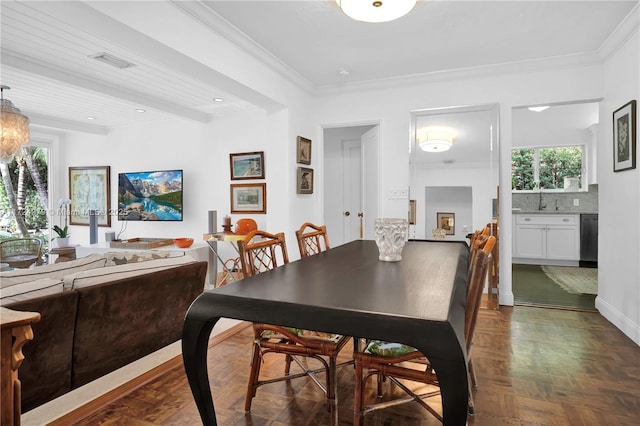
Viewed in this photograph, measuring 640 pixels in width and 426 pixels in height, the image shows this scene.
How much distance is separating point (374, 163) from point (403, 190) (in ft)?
1.90

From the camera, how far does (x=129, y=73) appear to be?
3789 mm

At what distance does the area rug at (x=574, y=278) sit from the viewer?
4.43 m

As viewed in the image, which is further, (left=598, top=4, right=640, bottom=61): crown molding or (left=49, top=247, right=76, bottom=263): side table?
(left=49, top=247, right=76, bottom=263): side table

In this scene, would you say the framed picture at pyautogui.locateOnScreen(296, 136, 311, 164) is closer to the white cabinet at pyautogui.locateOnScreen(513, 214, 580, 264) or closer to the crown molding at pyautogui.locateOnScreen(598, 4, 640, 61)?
the crown molding at pyautogui.locateOnScreen(598, 4, 640, 61)

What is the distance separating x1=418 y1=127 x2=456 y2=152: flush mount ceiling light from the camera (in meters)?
4.35

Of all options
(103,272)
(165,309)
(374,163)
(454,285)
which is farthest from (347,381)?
(374,163)

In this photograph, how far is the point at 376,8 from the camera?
2275 millimetres

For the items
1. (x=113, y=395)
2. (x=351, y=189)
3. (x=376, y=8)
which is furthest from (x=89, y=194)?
(x=376, y=8)

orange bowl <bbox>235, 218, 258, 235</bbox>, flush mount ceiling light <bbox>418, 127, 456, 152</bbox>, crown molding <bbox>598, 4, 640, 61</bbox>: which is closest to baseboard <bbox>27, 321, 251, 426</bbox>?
orange bowl <bbox>235, 218, 258, 235</bbox>

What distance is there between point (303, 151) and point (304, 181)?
353 millimetres

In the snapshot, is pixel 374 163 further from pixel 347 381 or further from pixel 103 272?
pixel 103 272

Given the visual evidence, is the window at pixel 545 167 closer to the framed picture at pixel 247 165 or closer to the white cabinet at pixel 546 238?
the white cabinet at pixel 546 238

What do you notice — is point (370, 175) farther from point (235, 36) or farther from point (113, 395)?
point (113, 395)

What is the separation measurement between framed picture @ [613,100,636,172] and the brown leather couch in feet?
11.4
